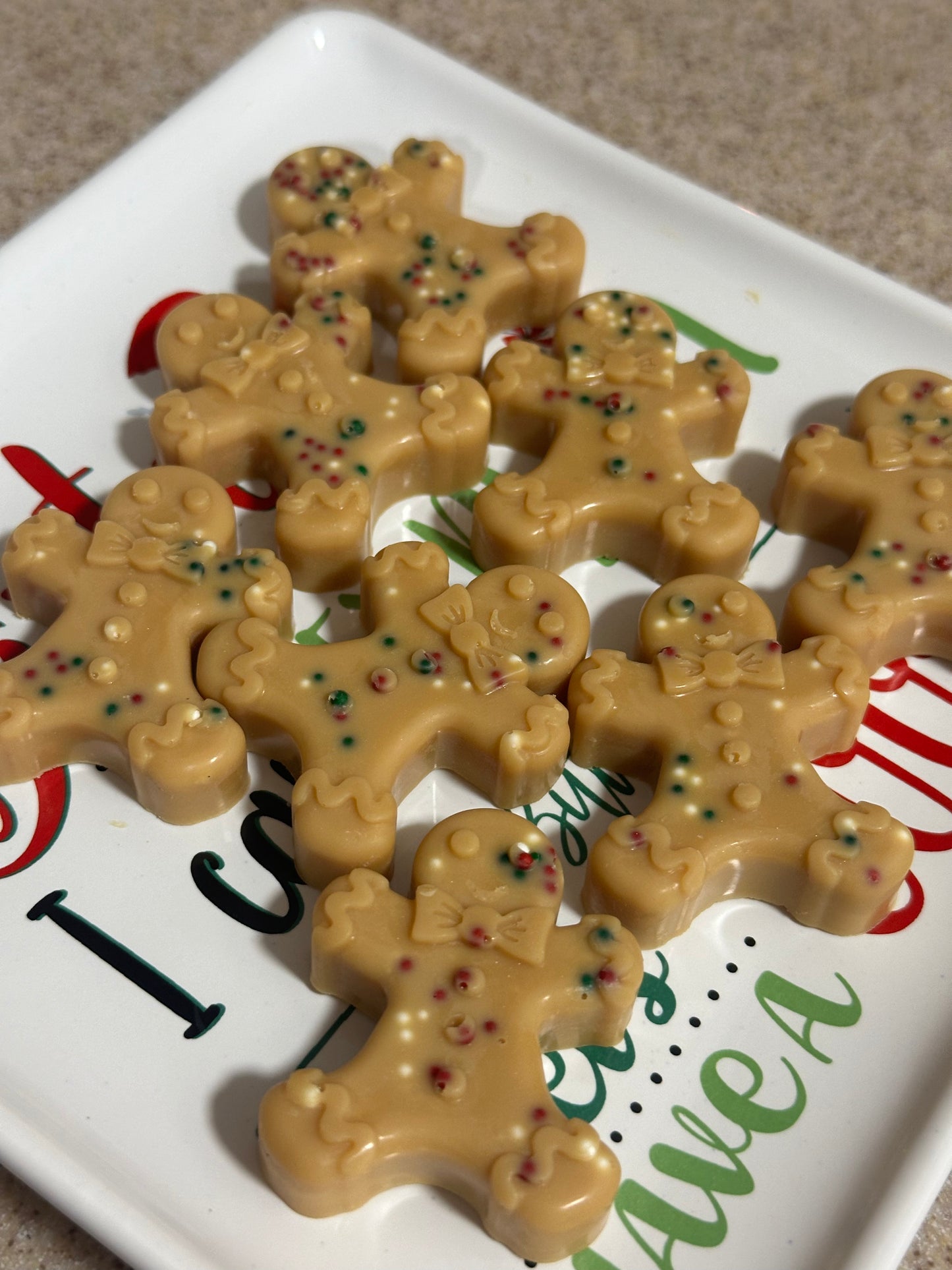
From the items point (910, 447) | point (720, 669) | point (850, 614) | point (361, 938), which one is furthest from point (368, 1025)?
point (910, 447)

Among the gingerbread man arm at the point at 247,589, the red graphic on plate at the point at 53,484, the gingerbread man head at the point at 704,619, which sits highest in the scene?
the gingerbread man head at the point at 704,619

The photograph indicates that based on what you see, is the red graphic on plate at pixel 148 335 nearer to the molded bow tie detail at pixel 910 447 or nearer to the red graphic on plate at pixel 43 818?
the red graphic on plate at pixel 43 818

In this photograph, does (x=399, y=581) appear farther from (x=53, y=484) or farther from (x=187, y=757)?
(x=53, y=484)

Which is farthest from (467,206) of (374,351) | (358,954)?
(358,954)

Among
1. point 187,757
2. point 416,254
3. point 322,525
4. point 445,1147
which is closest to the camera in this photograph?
point 445,1147

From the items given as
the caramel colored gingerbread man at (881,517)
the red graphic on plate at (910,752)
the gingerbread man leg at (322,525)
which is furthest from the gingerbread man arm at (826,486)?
the gingerbread man leg at (322,525)

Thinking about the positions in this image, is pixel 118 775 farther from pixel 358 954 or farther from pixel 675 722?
pixel 675 722

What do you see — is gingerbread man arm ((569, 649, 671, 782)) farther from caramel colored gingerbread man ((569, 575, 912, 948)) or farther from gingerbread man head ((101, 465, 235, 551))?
gingerbread man head ((101, 465, 235, 551))
